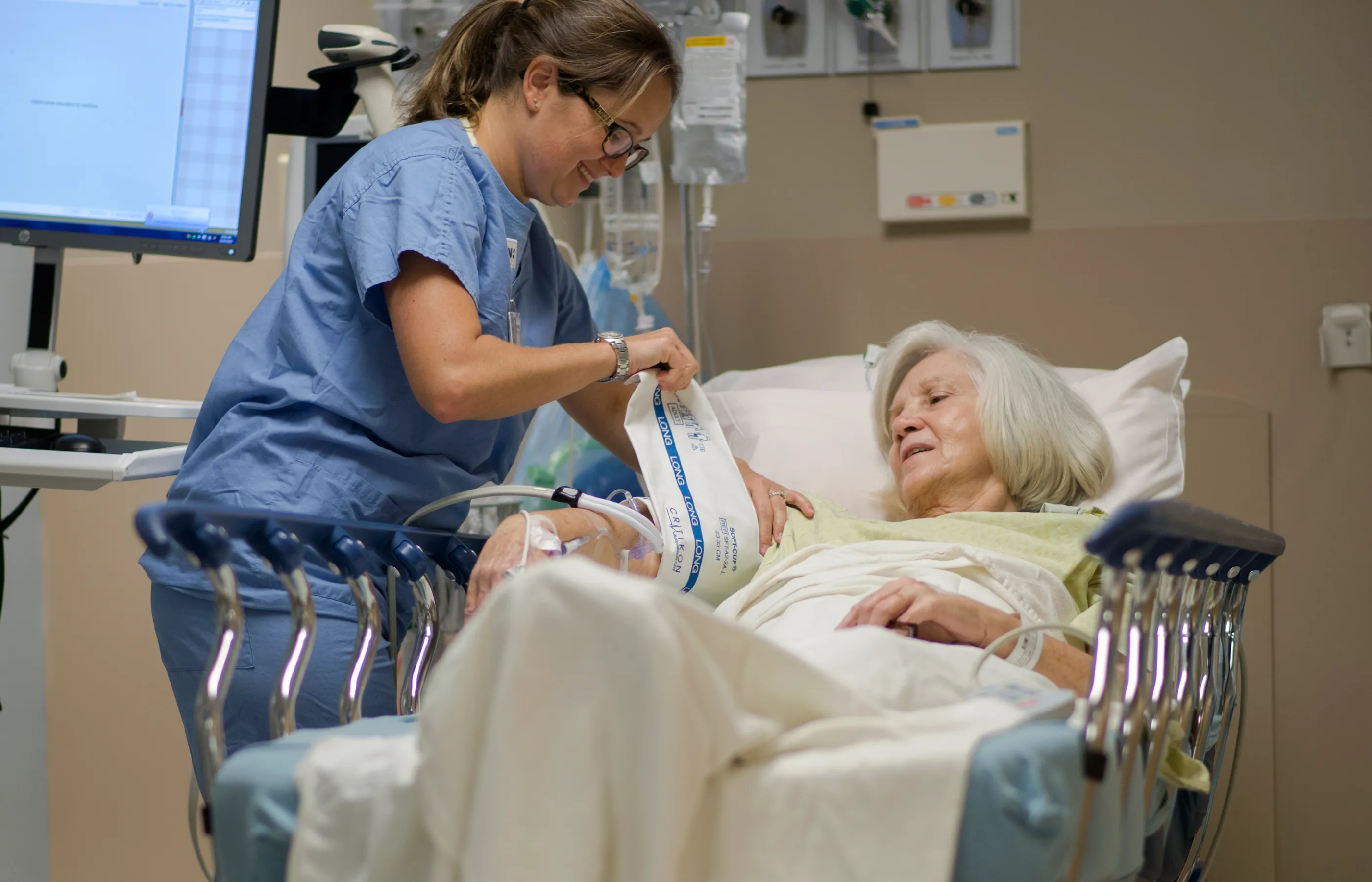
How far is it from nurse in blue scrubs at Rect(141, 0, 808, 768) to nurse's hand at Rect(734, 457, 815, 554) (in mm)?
225

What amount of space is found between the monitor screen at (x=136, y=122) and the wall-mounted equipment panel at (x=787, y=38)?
1.13m

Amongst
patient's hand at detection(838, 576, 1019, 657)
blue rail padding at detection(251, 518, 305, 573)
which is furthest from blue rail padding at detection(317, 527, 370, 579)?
patient's hand at detection(838, 576, 1019, 657)

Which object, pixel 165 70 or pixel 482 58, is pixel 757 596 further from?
pixel 165 70

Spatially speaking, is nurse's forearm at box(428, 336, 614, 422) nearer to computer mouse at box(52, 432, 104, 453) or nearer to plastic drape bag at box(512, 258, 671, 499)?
computer mouse at box(52, 432, 104, 453)

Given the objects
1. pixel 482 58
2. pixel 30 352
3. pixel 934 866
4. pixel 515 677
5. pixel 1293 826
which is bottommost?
pixel 1293 826

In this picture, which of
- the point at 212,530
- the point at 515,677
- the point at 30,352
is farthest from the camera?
the point at 30,352

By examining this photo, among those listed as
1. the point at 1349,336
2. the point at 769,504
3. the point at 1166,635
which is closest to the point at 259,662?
the point at 769,504

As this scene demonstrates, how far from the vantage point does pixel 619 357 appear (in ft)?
5.17

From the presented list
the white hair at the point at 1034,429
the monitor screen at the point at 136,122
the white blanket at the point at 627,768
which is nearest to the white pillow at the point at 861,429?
the white hair at the point at 1034,429

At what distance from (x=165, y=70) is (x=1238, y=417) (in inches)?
82.5

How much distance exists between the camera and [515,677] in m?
0.81

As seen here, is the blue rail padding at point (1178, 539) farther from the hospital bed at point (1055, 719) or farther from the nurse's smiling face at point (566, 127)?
the nurse's smiling face at point (566, 127)

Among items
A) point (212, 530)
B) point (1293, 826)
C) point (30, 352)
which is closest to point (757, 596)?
point (212, 530)

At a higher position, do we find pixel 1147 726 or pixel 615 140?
pixel 615 140
